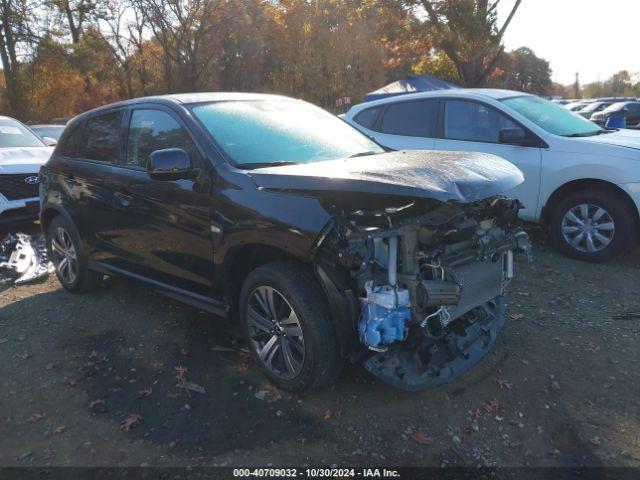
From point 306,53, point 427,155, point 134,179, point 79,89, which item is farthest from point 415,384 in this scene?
point 306,53

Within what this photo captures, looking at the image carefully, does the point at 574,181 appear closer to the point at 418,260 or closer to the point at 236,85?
the point at 418,260

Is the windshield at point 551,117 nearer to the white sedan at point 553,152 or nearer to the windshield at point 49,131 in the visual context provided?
the white sedan at point 553,152

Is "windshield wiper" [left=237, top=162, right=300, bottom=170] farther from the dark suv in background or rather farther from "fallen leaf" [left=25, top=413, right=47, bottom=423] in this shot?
the dark suv in background

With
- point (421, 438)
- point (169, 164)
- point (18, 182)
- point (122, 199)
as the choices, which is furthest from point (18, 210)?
point (421, 438)

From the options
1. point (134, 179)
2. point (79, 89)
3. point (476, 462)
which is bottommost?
point (476, 462)

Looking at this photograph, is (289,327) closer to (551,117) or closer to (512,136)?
(512,136)

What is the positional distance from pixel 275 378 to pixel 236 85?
33.1m

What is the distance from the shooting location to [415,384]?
304 cm

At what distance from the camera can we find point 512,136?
5.81 meters

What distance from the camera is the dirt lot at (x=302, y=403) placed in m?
2.88

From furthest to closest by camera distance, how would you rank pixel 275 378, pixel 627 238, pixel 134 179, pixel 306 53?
1. pixel 306 53
2. pixel 627 238
3. pixel 134 179
4. pixel 275 378

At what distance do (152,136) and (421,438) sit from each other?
292 cm

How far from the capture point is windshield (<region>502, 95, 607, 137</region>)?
6047 millimetres

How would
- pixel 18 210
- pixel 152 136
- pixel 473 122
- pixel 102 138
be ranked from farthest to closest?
pixel 18 210 < pixel 473 122 < pixel 102 138 < pixel 152 136
